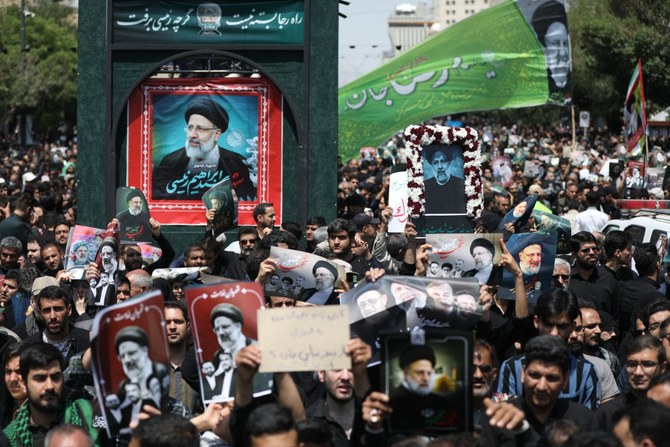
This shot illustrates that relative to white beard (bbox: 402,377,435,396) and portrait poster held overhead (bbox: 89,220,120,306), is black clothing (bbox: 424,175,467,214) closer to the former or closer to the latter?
portrait poster held overhead (bbox: 89,220,120,306)

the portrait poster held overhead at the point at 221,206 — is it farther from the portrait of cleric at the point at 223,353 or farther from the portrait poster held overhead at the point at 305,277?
the portrait of cleric at the point at 223,353

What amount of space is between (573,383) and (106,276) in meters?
4.07

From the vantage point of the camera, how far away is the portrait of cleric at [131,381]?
632cm

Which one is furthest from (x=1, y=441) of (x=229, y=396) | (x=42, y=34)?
(x=42, y=34)

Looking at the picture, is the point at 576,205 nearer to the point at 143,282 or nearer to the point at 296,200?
the point at 296,200

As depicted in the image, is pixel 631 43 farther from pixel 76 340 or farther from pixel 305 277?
pixel 76 340

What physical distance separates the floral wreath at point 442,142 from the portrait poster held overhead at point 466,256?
2.21 metres

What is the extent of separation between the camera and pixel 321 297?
961cm

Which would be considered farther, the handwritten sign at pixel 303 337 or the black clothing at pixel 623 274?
the black clothing at pixel 623 274

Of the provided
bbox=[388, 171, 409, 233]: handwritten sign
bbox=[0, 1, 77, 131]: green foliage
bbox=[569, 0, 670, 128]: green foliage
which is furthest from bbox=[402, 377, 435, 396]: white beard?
bbox=[0, 1, 77, 131]: green foliage

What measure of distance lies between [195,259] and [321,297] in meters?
2.17

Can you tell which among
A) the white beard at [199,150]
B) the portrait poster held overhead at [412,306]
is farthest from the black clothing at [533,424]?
the white beard at [199,150]

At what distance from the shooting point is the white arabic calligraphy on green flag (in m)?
21.9

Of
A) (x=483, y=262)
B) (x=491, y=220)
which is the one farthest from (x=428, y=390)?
(x=491, y=220)
